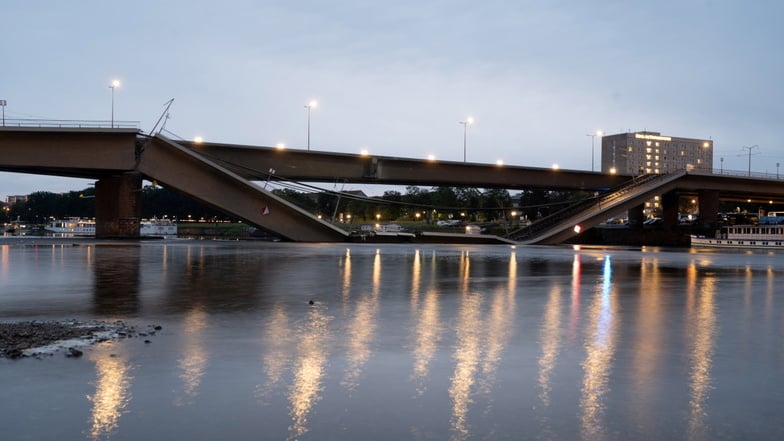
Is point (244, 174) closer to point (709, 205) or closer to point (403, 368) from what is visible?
point (403, 368)

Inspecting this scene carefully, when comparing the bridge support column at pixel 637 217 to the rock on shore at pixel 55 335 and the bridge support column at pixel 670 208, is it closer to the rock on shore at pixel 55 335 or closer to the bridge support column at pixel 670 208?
the bridge support column at pixel 670 208

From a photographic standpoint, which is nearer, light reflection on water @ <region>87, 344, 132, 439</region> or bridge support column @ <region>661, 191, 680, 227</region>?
light reflection on water @ <region>87, 344, 132, 439</region>

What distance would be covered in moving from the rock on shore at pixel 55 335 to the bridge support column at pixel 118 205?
48340 millimetres

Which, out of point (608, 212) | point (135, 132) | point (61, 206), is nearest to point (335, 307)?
point (135, 132)

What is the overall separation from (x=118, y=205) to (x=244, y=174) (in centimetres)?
1172

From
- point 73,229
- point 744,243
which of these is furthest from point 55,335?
point 73,229

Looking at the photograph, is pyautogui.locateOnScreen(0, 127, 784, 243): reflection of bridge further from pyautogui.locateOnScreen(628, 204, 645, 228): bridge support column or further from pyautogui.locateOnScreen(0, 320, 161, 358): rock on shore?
pyautogui.locateOnScreen(0, 320, 161, 358): rock on shore

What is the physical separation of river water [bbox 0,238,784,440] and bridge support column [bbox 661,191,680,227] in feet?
259

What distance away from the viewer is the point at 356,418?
6.96m

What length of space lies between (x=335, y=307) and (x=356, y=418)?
8.83 m

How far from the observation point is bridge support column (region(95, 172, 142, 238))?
5962 centimetres

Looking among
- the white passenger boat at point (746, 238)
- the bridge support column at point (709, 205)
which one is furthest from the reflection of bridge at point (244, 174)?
the white passenger boat at point (746, 238)

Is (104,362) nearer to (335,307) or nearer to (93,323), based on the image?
(93,323)

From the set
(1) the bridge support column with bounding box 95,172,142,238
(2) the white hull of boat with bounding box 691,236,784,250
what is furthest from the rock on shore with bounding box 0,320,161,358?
(2) the white hull of boat with bounding box 691,236,784,250
